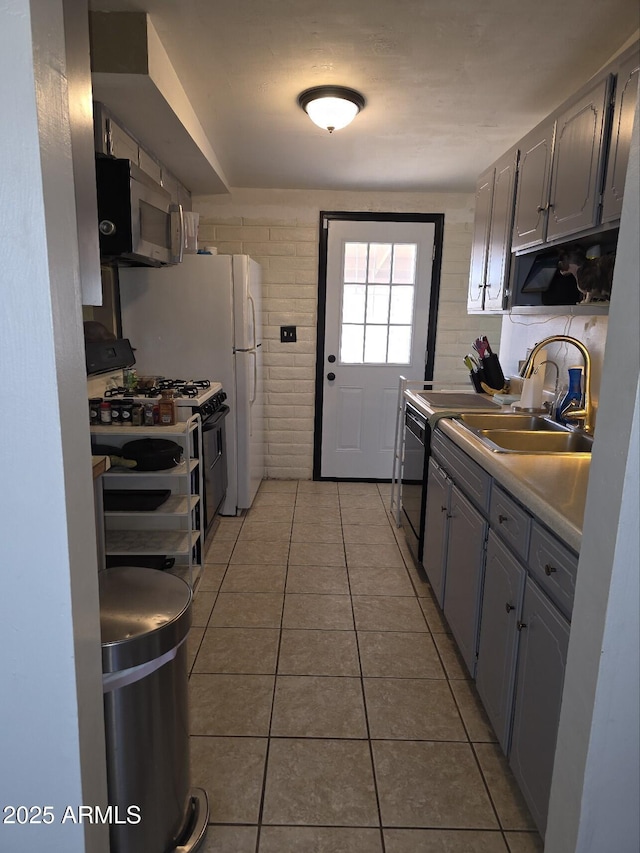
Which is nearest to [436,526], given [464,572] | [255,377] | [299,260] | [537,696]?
[464,572]

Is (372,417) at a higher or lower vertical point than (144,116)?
lower

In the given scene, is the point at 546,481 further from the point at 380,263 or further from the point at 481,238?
the point at 380,263

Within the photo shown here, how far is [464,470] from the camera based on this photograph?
203cm

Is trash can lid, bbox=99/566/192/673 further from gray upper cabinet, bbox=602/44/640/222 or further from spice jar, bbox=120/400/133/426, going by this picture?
gray upper cabinet, bbox=602/44/640/222

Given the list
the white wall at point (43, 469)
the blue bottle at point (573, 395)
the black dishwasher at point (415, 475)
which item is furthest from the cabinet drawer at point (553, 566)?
the black dishwasher at point (415, 475)

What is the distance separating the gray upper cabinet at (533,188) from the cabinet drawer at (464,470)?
0.92 meters

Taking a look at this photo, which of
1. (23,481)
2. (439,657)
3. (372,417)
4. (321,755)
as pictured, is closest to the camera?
(23,481)

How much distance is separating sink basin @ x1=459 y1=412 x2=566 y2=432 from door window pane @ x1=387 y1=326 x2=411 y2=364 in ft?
6.03

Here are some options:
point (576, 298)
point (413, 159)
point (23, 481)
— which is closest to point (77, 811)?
point (23, 481)

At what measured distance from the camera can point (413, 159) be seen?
10.8 ft

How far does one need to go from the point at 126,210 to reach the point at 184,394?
0.96m

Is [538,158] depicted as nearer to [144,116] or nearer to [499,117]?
[499,117]

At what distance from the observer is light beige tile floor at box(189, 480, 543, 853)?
57.1 inches

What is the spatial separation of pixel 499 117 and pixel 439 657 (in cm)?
250
